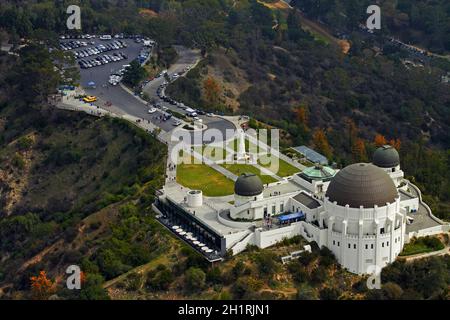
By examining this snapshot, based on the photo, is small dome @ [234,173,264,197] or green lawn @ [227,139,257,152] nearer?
small dome @ [234,173,264,197]

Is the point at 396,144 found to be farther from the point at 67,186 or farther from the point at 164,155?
the point at 67,186

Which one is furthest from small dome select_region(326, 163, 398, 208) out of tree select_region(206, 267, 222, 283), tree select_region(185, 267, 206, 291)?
tree select_region(185, 267, 206, 291)

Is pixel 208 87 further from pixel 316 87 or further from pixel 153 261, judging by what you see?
pixel 153 261

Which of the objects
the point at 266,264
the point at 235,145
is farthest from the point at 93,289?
the point at 235,145

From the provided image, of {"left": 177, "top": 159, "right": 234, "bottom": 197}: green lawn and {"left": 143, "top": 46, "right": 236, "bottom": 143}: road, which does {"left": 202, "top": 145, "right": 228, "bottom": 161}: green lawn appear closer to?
{"left": 177, "top": 159, "right": 234, "bottom": 197}: green lawn

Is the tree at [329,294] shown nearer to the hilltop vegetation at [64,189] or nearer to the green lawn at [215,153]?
the hilltop vegetation at [64,189]
